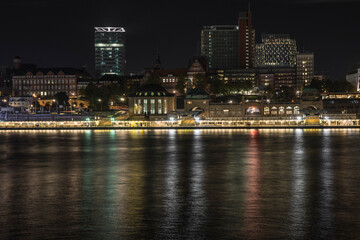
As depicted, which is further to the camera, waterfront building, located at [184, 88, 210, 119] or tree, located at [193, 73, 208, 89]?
tree, located at [193, 73, 208, 89]

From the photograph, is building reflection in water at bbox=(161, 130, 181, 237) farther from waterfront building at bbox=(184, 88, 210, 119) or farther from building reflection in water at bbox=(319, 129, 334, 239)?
Answer: waterfront building at bbox=(184, 88, 210, 119)

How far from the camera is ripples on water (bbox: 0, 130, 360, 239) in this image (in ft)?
61.0

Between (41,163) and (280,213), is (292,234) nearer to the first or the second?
(280,213)

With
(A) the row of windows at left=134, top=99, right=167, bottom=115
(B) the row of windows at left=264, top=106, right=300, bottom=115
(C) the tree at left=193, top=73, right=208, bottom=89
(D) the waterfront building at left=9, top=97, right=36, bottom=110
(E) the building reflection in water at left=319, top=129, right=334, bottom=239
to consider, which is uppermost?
(C) the tree at left=193, top=73, right=208, bottom=89

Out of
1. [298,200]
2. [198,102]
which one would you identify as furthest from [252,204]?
[198,102]

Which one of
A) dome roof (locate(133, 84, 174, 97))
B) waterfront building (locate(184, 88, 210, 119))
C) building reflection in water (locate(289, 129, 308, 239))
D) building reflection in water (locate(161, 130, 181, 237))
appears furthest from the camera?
dome roof (locate(133, 84, 174, 97))

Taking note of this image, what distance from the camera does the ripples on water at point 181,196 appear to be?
18.6 meters

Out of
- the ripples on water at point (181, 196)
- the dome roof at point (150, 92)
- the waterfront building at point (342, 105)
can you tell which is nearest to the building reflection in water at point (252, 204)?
the ripples on water at point (181, 196)

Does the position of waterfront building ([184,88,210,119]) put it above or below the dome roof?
below

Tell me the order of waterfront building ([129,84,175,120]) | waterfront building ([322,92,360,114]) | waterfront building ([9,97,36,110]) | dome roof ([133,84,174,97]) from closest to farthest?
waterfront building ([129,84,175,120]) < dome roof ([133,84,174,97]) < waterfront building ([322,92,360,114]) < waterfront building ([9,97,36,110])

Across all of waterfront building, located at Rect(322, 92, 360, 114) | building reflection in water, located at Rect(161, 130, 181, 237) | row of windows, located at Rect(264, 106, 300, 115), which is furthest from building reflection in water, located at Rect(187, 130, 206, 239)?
waterfront building, located at Rect(322, 92, 360, 114)

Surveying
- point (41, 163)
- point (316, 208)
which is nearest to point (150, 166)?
point (41, 163)

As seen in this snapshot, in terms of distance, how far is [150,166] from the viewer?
37.8 m

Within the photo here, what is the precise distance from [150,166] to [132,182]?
27.2ft
